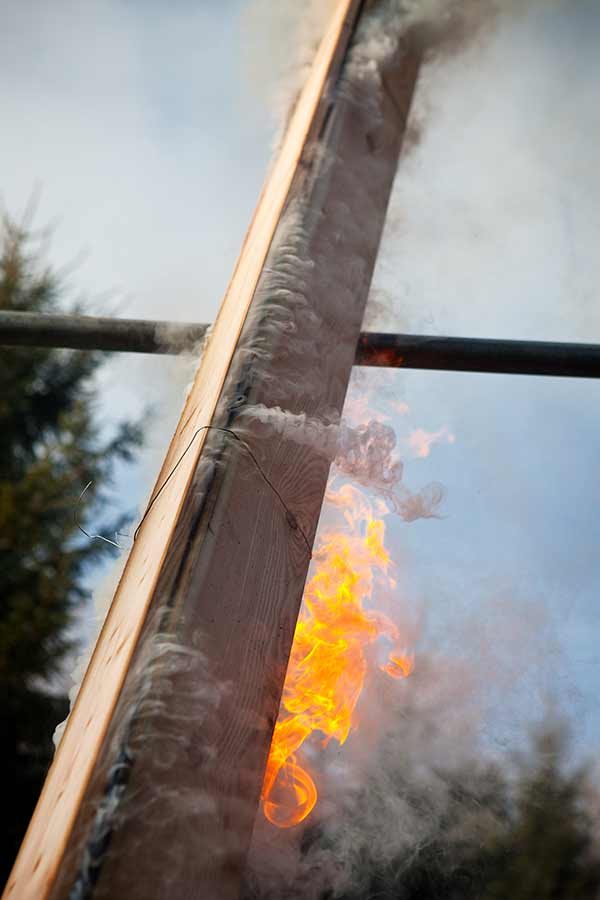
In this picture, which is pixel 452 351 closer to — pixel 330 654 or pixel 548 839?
pixel 330 654

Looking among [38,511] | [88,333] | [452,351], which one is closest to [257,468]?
[452,351]

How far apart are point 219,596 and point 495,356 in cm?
97

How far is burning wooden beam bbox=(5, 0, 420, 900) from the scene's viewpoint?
2.66 ft

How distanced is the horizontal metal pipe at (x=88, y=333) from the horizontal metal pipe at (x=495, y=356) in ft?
1.79

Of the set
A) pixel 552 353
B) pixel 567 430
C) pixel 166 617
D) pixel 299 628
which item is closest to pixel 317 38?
pixel 552 353

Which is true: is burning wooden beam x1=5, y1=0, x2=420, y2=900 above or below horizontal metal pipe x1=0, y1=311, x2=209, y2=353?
below

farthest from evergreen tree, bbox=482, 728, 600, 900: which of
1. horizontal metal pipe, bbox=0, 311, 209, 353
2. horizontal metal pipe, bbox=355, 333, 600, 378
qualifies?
horizontal metal pipe, bbox=0, 311, 209, 353

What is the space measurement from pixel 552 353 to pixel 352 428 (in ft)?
1.66

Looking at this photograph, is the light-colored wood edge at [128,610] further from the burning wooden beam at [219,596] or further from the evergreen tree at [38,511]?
the evergreen tree at [38,511]

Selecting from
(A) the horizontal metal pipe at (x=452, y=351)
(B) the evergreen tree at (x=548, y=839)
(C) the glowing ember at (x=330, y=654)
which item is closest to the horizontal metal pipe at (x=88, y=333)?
(A) the horizontal metal pipe at (x=452, y=351)

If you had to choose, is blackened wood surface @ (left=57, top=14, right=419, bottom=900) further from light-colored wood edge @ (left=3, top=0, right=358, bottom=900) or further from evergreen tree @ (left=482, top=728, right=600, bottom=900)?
evergreen tree @ (left=482, top=728, right=600, bottom=900)

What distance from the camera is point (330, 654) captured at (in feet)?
4.66

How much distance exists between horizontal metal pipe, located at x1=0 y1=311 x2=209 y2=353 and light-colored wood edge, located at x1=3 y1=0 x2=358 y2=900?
31cm

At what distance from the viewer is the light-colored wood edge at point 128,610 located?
0.86 meters
